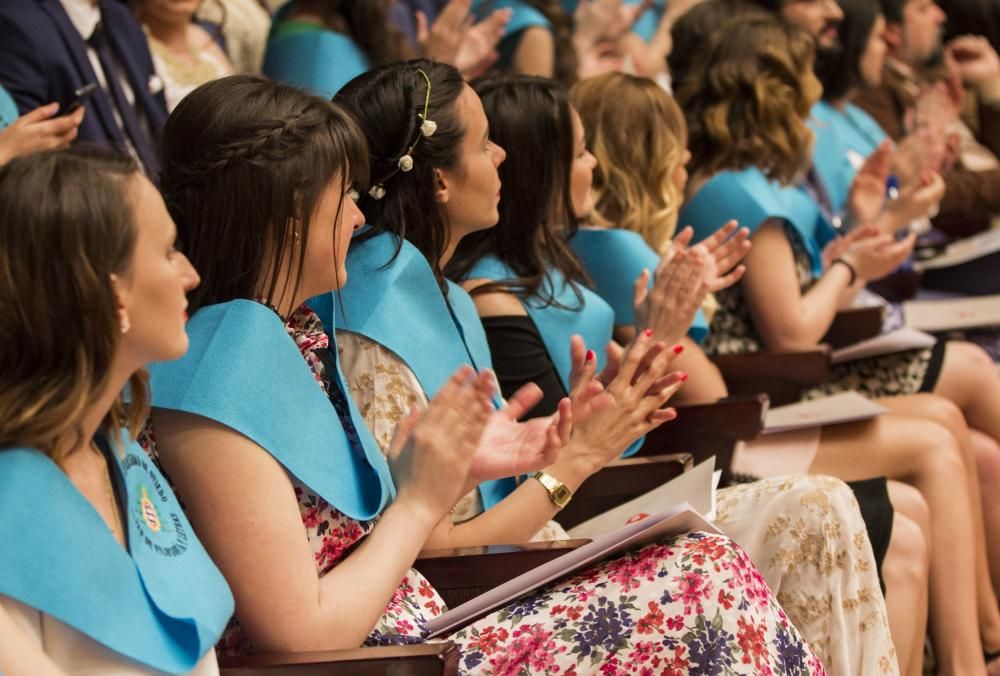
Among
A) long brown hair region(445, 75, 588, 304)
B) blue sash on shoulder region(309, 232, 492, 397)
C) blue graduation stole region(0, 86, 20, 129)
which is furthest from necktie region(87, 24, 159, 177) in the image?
blue sash on shoulder region(309, 232, 492, 397)

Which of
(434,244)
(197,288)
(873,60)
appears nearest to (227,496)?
(197,288)

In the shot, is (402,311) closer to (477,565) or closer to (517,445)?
(517,445)

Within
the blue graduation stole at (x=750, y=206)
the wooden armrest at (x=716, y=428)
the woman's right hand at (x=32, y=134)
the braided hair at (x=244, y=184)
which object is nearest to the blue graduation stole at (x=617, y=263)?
the wooden armrest at (x=716, y=428)

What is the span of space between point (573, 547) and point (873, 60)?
115 inches

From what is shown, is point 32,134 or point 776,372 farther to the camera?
point 776,372

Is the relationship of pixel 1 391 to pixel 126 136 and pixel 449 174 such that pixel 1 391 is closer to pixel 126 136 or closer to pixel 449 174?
pixel 449 174

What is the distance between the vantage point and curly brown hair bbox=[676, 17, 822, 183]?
3.28 meters

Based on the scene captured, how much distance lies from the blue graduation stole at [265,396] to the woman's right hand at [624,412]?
15.7 inches

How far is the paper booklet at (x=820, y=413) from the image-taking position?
109 inches

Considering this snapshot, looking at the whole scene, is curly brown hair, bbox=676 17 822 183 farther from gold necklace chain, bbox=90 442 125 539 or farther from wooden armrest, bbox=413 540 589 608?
gold necklace chain, bbox=90 442 125 539

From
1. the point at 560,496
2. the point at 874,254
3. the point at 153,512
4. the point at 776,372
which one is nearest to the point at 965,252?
the point at 874,254

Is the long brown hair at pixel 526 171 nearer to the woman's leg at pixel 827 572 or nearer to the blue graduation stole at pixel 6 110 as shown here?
the woman's leg at pixel 827 572

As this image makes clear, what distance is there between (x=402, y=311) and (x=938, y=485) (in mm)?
1232

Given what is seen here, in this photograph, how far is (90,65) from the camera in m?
2.67
